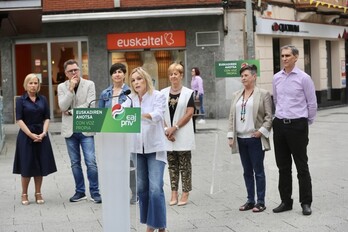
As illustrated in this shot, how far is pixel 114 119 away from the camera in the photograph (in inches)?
214

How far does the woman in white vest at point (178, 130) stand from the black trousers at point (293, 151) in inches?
48.9

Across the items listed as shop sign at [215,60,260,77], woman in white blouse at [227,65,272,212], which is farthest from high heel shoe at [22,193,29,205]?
shop sign at [215,60,260,77]

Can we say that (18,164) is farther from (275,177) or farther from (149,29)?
(149,29)

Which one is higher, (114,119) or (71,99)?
(71,99)

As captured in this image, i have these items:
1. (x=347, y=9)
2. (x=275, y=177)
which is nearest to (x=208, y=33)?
(x=347, y=9)

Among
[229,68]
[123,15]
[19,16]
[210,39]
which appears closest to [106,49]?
[123,15]

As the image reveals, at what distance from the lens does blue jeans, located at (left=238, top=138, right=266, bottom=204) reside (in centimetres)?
795

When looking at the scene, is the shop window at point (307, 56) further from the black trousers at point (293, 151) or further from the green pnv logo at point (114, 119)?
the green pnv logo at point (114, 119)

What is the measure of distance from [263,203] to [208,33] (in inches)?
620

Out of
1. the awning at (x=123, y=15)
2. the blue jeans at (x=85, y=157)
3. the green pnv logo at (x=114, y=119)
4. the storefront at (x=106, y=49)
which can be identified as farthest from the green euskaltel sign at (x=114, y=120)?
the storefront at (x=106, y=49)

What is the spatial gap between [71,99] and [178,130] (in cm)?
164

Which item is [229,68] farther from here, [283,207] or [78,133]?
[283,207]

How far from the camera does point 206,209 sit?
8133 mm

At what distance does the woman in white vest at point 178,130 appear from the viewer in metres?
8.38
